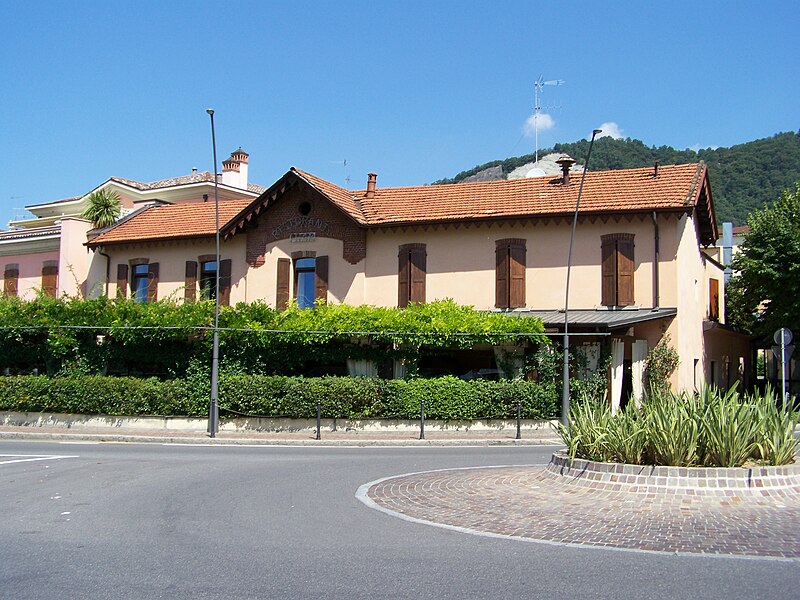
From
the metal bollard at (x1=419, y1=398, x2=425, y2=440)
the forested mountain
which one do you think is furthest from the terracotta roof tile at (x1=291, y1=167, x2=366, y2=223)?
the forested mountain

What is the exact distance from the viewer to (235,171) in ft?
156

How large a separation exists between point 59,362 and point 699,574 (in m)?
25.8

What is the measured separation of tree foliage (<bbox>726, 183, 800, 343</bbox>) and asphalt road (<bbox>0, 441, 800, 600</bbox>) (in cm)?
2372

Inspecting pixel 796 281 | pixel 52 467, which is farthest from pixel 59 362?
pixel 796 281

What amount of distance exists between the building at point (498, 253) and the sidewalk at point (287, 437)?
4.56 metres

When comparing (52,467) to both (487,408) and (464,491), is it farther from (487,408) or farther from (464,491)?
(487,408)

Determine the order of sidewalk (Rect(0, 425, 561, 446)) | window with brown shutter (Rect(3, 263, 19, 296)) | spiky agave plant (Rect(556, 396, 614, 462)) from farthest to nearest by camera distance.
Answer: window with brown shutter (Rect(3, 263, 19, 296)) → sidewalk (Rect(0, 425, 561, 446)) → spiky agave plant (Rect(556, 396, 614, 462))

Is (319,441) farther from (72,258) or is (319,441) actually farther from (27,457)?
(72,258)

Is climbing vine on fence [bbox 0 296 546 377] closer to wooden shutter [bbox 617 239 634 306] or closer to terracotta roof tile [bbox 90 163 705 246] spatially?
wooden shutter [bbox 617 239 634 306]

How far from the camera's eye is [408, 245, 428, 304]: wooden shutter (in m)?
29.4

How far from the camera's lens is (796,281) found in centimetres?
3058

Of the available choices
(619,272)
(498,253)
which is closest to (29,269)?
(498,253)

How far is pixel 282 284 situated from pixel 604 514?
2260 centimetres

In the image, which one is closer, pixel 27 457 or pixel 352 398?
pixel 27 457
